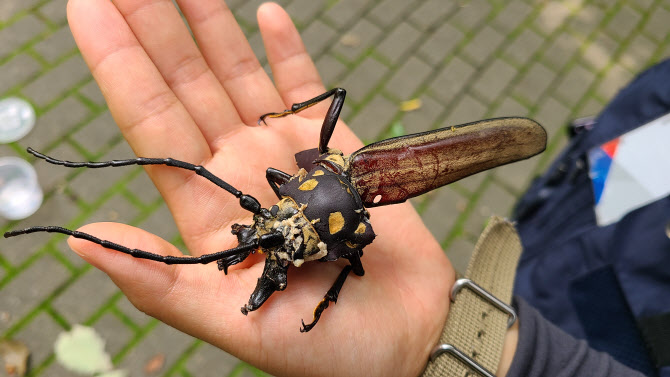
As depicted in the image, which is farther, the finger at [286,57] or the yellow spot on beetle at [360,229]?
the finger at [286,57]

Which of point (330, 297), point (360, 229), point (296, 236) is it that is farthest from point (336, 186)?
point (330, 297)

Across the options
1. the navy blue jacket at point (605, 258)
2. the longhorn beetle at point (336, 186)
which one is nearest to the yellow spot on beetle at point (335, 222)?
the longhorn beetle at point (336, 186)

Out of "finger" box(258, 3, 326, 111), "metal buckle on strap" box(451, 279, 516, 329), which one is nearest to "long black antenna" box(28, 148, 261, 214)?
"finger" box(258, 3, 326, 111)

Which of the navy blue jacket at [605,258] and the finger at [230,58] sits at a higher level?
the finger at [230,58]

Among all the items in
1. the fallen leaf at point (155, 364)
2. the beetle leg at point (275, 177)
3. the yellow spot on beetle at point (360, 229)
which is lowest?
the fallen leaf at point (155, 364)

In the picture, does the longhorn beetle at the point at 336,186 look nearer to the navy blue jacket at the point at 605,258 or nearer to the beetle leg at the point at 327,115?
the beetle leg at the point at 327,115

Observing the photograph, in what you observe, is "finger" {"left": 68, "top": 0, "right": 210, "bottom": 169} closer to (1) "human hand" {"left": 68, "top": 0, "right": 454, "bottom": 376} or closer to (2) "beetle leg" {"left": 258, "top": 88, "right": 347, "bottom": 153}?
(1) "human hand" {"left": 68, "top": 0, "right": 454, "bottom": 376}

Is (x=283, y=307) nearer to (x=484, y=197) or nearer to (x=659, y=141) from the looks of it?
(x=659, y=141)

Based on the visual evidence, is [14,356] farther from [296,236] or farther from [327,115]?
[327,115]
